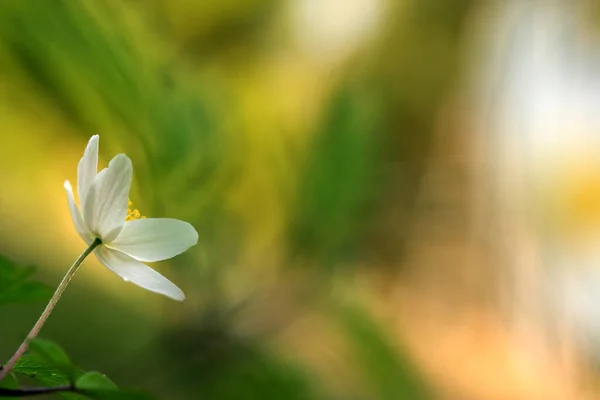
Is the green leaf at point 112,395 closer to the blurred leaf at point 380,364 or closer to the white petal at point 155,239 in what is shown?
the white petal at point 155,239

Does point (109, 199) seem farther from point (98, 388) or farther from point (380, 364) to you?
point (380, 364)

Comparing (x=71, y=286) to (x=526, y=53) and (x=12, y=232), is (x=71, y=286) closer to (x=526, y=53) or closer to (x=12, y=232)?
(x=12, y=232)

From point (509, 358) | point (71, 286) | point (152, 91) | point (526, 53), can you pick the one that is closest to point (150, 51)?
point (152, 91)

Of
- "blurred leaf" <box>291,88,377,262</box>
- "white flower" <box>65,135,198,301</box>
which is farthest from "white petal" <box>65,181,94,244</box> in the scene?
"blurred leaf" <box>291,88,377,262</box>

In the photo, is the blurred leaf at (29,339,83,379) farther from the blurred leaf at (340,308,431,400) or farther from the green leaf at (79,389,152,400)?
the blurred leaf at (340,308,431,400)

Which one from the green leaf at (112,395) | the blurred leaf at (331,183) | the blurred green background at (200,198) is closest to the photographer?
the green leaf at (112,395)

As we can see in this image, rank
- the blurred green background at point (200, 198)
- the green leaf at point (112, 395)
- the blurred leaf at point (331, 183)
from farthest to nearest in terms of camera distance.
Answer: the blurred leaf at point (331, 183) < the blurred green background at point (200, 198) < the green leaf at point (112, 395)

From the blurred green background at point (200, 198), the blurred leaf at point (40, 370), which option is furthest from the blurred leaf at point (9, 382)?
the blurred green background at point (200, 198)
